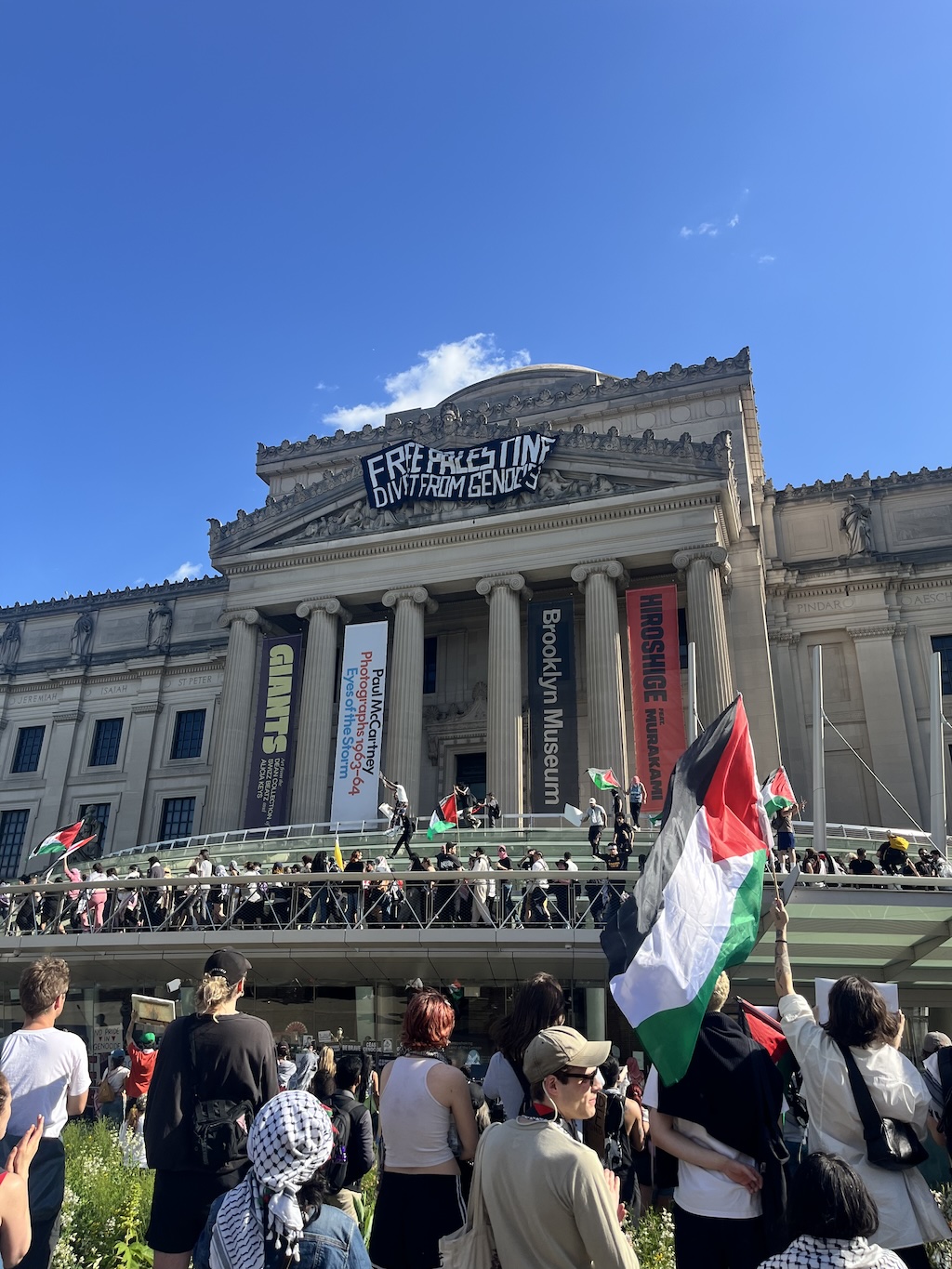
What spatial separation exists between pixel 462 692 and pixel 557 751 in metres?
8.98

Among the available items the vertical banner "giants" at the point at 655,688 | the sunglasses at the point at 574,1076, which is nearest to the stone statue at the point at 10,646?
the vertical banner "giants" at the point at 655,688

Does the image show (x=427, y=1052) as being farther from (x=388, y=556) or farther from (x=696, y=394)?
(x=696, y=394)

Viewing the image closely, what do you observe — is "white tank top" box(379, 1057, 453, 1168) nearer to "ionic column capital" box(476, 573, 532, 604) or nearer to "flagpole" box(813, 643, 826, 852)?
"flagpole" box(813, 643, 826, 852)

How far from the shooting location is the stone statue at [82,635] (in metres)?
49.8

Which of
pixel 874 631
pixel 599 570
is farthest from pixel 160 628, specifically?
pixel 874 631

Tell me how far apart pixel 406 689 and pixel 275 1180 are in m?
30.5

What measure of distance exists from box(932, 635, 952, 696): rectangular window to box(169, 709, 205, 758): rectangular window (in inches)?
1237

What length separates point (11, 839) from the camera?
46.6 m

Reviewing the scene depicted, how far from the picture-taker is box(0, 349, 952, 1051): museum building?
1262 inches

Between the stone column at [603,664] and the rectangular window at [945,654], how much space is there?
12630 millimetres

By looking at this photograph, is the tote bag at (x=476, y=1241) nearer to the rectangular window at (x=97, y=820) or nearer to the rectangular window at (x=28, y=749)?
the rectangular window at (x=97, y=820)

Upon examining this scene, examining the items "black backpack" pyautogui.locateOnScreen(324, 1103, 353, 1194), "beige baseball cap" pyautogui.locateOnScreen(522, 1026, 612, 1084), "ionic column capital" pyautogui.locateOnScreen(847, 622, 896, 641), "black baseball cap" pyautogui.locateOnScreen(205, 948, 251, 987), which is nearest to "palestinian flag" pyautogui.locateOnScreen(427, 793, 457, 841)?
"black backpack" pyautogui.locateOnScreen(324, 1103, 353, 1194)

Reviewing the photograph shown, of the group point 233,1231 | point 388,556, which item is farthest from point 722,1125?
point 388,556

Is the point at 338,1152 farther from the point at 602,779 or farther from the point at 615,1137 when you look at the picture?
the point at 602,779
